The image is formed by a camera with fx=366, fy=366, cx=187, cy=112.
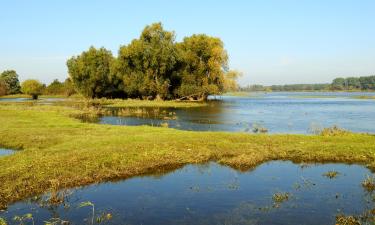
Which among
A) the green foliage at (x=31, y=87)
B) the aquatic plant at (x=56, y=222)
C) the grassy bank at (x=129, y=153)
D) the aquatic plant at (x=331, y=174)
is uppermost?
the green foliage at (x=31, y=87)

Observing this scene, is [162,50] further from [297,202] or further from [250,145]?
[297,202]

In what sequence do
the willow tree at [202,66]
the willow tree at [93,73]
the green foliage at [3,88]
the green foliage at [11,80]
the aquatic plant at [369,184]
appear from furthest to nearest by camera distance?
the green foliage at [11,80] < the green foliage at [3,88] < the willow tree at [93,73] < the willow tree at [202,66] < the aquatic plant at [369,184]

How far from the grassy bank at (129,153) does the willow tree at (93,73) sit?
73965 millimetres

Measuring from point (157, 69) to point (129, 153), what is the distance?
72418 mm

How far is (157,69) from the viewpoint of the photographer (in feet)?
300

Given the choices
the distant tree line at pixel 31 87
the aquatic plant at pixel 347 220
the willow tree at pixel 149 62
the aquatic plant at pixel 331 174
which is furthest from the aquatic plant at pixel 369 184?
the distant tree line at pixel 31 87

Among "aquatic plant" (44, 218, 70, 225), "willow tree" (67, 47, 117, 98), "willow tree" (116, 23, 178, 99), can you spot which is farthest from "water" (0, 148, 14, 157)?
"willow tree" (67, 47, 117, 98)

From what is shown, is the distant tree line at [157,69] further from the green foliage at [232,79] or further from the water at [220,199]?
the water at [220,199]

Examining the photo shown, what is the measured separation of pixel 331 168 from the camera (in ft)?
64.0

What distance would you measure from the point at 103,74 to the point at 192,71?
981 inches

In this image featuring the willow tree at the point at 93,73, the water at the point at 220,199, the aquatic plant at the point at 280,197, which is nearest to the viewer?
the water at the point at 220,199

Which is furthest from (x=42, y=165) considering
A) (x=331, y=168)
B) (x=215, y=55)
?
(x=215, y=55)

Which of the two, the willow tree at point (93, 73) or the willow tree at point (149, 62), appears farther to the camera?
the willow tree at point (93, 73)

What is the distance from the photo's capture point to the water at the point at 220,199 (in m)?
12.5
